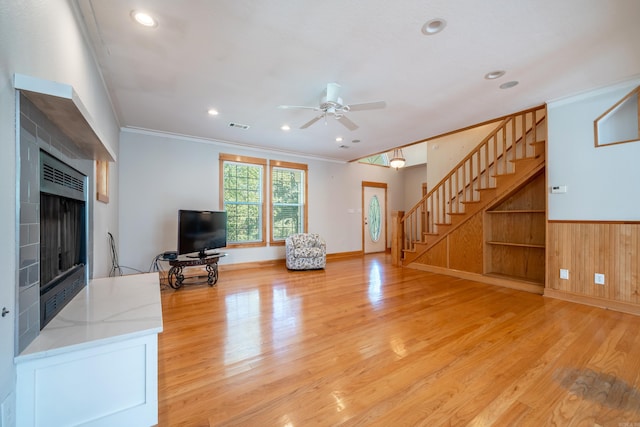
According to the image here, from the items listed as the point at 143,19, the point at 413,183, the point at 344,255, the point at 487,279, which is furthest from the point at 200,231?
the point at 413,183

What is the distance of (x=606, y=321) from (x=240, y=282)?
474cm

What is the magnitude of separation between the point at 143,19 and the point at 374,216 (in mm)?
6977

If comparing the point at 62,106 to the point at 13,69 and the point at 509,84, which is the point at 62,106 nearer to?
the point at 13,69

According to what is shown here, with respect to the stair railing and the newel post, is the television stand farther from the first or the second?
the stair railing

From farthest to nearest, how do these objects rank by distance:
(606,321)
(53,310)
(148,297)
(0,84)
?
(606,321) → (148,297) → (53,310) → (0,84)

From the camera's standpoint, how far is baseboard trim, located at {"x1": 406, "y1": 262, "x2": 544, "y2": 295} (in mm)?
3924

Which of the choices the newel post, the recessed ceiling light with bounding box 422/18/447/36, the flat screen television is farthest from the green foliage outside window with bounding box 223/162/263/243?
the recessed ceiling light with bounding box 422/18/447/36

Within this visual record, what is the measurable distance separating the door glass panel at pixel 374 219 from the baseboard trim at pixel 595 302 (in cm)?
466

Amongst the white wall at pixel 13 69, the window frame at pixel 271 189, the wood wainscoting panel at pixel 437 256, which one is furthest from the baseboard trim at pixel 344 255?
the white wall at pixel 13 69

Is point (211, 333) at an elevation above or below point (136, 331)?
below

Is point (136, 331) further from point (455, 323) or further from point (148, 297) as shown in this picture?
point (455, 323)

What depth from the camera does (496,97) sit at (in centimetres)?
338

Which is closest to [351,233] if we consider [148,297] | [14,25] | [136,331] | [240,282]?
[240,282]

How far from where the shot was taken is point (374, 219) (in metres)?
8.10
